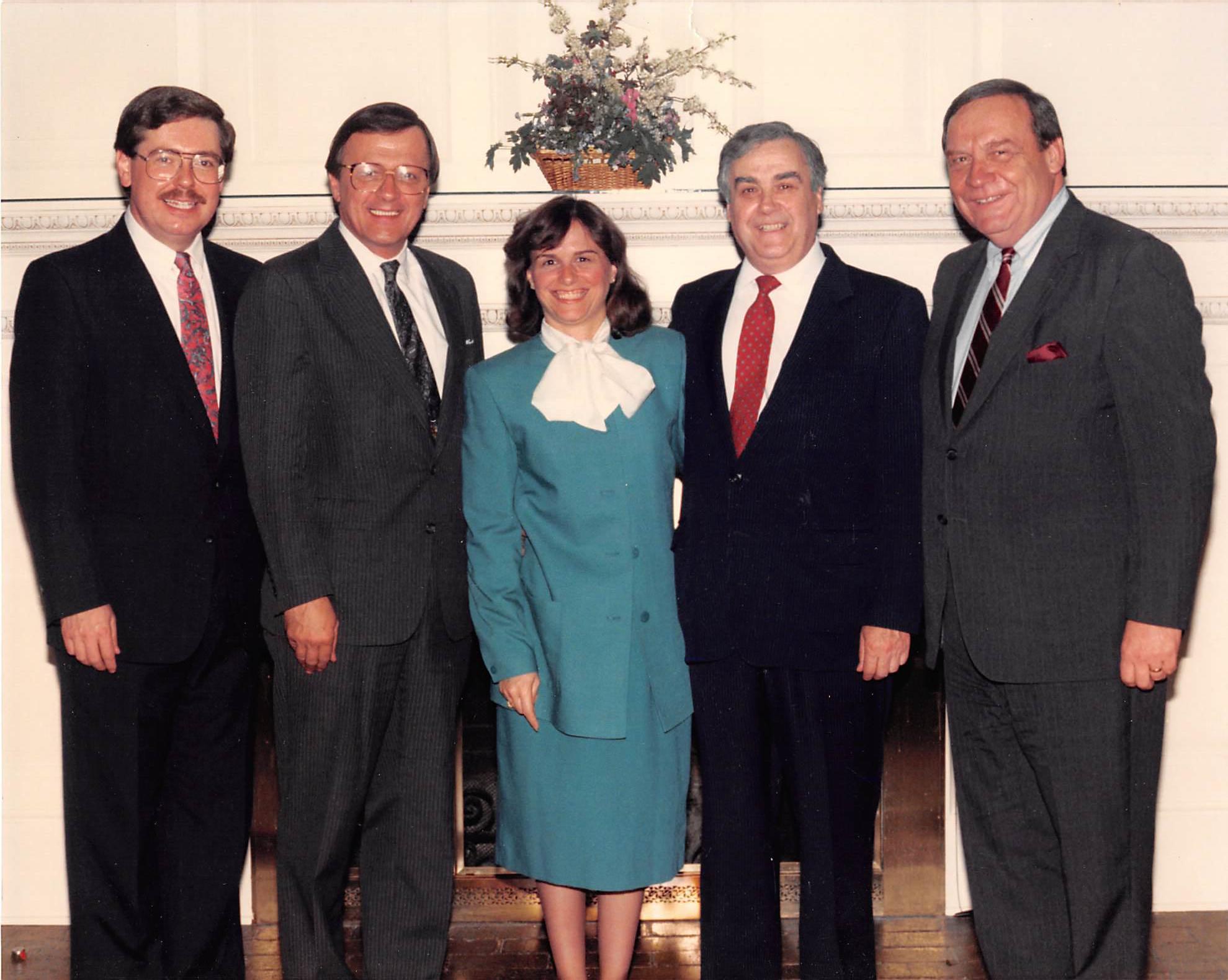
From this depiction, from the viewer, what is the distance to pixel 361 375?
8.40 feet

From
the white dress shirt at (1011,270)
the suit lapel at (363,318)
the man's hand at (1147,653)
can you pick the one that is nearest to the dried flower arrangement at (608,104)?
the suit lapel at (363,318)

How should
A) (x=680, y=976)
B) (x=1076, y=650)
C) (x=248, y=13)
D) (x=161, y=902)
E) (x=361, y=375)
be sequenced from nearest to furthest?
1. (x=1076, y=650)
2. (x=361, y=375)
3. (x=161, y=902)
4. (x=680, y=976)
5. (x=248, y=13)

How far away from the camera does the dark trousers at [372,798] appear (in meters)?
2.59

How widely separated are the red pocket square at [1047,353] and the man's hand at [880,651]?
1.95ft

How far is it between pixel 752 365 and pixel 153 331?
126 centimetres

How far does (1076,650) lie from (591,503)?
0.99 metres

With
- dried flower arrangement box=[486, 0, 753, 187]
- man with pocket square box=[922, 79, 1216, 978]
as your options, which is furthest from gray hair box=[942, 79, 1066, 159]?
dried flower arrangement box=[486, 0, 753, 187]

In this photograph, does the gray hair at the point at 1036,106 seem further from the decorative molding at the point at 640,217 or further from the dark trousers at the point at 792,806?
the dark trousers at the point at 792,806

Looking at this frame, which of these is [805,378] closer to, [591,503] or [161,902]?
[591,503]

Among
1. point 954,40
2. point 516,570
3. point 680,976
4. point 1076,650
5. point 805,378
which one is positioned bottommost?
point 680,976

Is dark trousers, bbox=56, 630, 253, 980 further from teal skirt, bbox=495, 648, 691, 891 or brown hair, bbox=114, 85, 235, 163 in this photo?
brown hair, bbox=114, 85, 235, 163

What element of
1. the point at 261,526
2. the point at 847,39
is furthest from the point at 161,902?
the point at 847,39

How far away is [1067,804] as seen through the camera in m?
2.43

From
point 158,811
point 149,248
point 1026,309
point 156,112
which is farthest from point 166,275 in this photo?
point 1026,309
